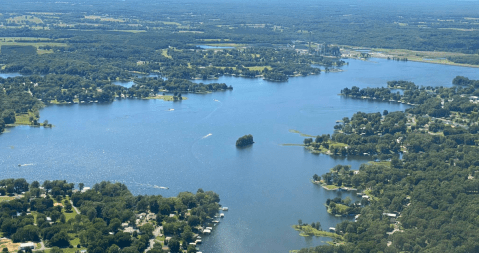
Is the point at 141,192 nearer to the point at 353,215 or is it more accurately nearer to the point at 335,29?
the point at 353,215

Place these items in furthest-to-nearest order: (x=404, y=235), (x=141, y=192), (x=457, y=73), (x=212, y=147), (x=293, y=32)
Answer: (x=293, y=32) → (x=457, y=73) → (x=212, y=147) → (x=141, y=192) → (x=404, y=235)

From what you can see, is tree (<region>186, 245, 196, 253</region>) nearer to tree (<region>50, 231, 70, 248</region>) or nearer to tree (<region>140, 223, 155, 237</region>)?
tree (<region>140, 223, 155, 237</region>)

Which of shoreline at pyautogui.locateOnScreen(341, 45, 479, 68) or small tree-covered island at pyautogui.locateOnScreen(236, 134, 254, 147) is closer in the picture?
Answer: small tree-covered island at pyautogui.locateOnScreen(236, 134, 254, 147)

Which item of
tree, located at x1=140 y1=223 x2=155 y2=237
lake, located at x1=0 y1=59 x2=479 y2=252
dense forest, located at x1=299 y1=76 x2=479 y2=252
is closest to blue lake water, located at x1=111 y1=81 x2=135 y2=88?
lake, located at x1=0 y1=59 x2=479 y2=252

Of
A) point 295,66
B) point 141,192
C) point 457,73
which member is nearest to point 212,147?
point 141,192

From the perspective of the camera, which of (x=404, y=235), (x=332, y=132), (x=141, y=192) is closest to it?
(x=404, y=235)

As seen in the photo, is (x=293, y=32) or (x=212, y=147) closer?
(x=212, y=147)
